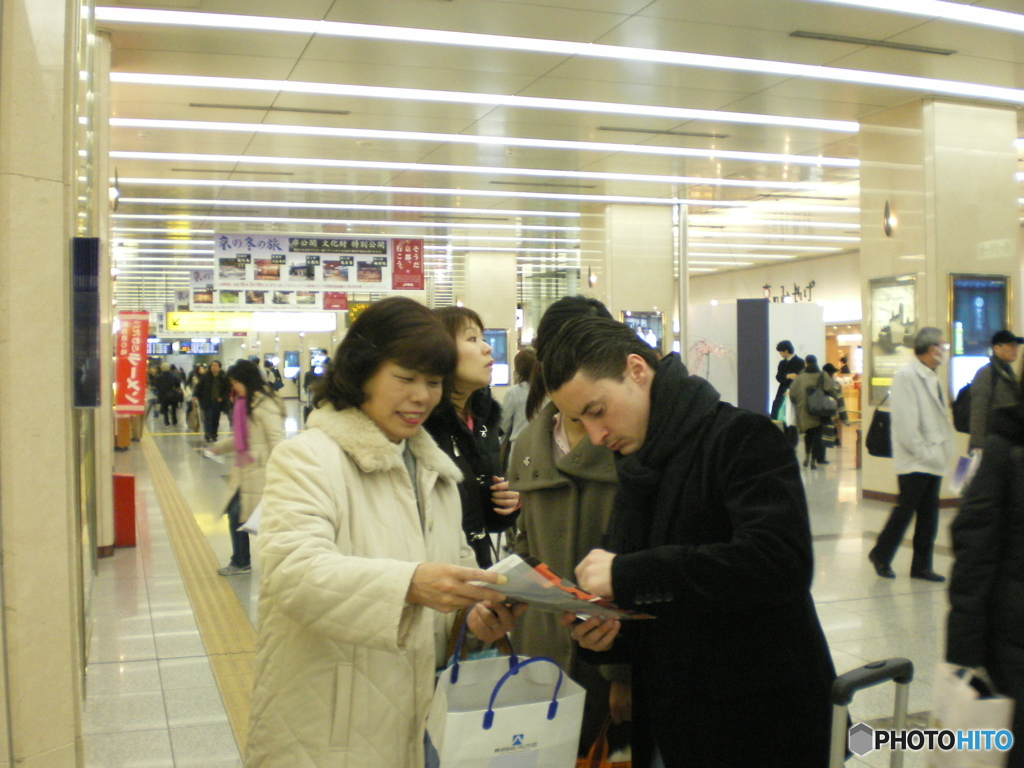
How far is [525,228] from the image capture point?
16547 mm

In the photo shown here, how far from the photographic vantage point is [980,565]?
181 cm

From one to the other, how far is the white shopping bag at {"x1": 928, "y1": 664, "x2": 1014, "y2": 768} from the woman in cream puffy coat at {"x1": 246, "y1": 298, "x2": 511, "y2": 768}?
0.95 metres

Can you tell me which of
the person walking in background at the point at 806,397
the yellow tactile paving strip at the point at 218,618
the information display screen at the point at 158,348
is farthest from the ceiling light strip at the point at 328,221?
the information display screen at the point at 158,348

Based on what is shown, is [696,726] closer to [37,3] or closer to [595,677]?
[595,677]

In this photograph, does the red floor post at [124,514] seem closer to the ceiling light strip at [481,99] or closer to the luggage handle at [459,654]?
the ceiling light strip at [481,99]

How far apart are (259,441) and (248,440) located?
0.29ft

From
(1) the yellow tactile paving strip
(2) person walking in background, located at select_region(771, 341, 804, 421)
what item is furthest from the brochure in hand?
(2) person walking in background, located at select_region(771, 341, 804, 421)

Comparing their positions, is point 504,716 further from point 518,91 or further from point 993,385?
point 518,91

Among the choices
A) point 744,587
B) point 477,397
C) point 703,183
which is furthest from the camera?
point 703,183

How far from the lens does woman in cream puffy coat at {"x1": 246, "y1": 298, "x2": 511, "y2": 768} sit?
1522 millimetres

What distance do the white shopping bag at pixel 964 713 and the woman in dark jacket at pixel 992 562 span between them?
0.04 meters

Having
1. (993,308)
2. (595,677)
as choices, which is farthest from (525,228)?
(595,677)

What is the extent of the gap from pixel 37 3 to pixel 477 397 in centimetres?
178

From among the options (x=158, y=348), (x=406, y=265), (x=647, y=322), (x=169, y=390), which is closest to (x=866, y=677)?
(x=647, y=322)
